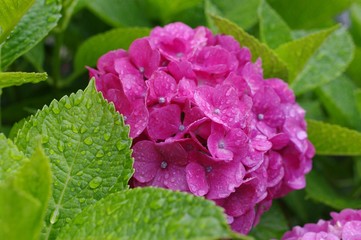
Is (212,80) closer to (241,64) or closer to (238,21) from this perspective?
(241,64)

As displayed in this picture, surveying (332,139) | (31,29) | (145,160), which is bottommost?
(332,139)

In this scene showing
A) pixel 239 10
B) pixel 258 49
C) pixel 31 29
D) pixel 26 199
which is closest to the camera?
pixel 26 199

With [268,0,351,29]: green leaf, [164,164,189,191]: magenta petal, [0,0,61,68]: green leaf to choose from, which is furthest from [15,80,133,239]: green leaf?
[268,0,351,29]: green leaf

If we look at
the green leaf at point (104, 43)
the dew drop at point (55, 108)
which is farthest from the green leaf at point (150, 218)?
the green leaf at point (104, 43)

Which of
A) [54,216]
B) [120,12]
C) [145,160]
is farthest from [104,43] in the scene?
[54,216]

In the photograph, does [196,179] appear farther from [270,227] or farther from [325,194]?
[325,194]

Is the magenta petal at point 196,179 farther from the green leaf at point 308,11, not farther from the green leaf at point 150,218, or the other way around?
A: the green leaf at point 308,11
